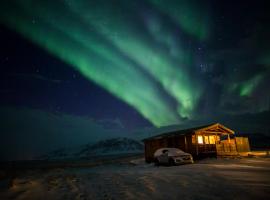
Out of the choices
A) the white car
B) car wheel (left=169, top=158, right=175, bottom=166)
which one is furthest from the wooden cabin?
car wheel (left=169, top=158, right=175, bottom=166)

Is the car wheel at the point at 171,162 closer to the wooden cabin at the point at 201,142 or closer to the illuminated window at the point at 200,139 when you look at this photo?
the wooden cabin at the point at 201,142

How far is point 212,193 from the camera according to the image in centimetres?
682

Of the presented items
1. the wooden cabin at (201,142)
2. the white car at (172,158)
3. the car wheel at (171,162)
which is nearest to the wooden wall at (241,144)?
the wooden cabin at (201,142)

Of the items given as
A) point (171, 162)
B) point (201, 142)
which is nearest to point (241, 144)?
point (201, 142)

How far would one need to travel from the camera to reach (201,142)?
1166 inches

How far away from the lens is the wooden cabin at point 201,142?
2708 centimetres

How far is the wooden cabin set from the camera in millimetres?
27078

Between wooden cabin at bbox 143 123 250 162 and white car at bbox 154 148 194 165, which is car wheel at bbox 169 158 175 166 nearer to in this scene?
white car at bbox 154 148 194 165

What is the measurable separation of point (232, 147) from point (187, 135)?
8.20 m

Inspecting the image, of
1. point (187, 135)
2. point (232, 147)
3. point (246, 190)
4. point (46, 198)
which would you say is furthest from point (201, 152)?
point (46, 198)

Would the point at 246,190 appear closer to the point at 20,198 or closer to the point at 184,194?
the point at 184,194

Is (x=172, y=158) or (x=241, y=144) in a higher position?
(x=241, y=144)

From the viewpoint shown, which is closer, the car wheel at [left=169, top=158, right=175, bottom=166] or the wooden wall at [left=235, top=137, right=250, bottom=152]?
the car wheel at [left=169, top=158, right=175, bottom=166]

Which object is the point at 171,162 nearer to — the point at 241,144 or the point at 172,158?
the point at 172,158
